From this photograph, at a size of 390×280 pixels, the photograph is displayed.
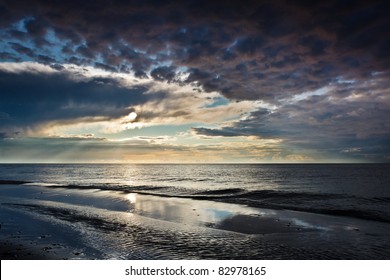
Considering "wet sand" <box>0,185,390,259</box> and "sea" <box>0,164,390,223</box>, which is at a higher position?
"wet sand" <box>0,185,390,259</box>

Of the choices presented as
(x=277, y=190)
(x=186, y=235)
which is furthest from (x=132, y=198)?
(x=277, y=190)

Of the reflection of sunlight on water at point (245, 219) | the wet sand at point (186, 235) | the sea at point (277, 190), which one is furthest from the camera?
the sea at point (277, 190)

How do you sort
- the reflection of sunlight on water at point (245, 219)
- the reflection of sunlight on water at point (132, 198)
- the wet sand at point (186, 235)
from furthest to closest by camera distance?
the reflection of sunlight on water at point (132, 198) < the reflection of sunlight on water at point (245, 219) < the wet sand at point (186, 235)

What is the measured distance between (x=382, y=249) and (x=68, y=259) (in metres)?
13.6

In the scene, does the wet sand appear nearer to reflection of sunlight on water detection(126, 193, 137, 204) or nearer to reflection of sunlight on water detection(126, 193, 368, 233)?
reflection of sunlight on water detection(126, 193, 368, 233)

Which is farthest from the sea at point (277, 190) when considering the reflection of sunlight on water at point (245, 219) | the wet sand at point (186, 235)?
the wet sand at point (186, 235)

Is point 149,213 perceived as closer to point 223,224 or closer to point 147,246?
point 223,224

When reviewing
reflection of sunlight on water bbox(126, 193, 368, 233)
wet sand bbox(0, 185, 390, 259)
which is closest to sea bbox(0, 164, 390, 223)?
reflection of sunlight on water bbox(126, 193, 368, 233)

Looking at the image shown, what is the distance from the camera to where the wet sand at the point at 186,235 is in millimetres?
12008

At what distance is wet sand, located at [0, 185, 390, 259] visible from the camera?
12008 millimetres

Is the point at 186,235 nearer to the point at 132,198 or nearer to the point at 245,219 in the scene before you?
the point at 245,219

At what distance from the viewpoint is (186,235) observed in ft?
48.7

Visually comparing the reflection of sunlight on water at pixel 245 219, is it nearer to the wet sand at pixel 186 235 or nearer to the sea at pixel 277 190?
the wet sand at pixel 186 235

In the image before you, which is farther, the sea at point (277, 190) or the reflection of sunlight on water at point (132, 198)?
the reflection of sunlight on water at point (132, 198)
